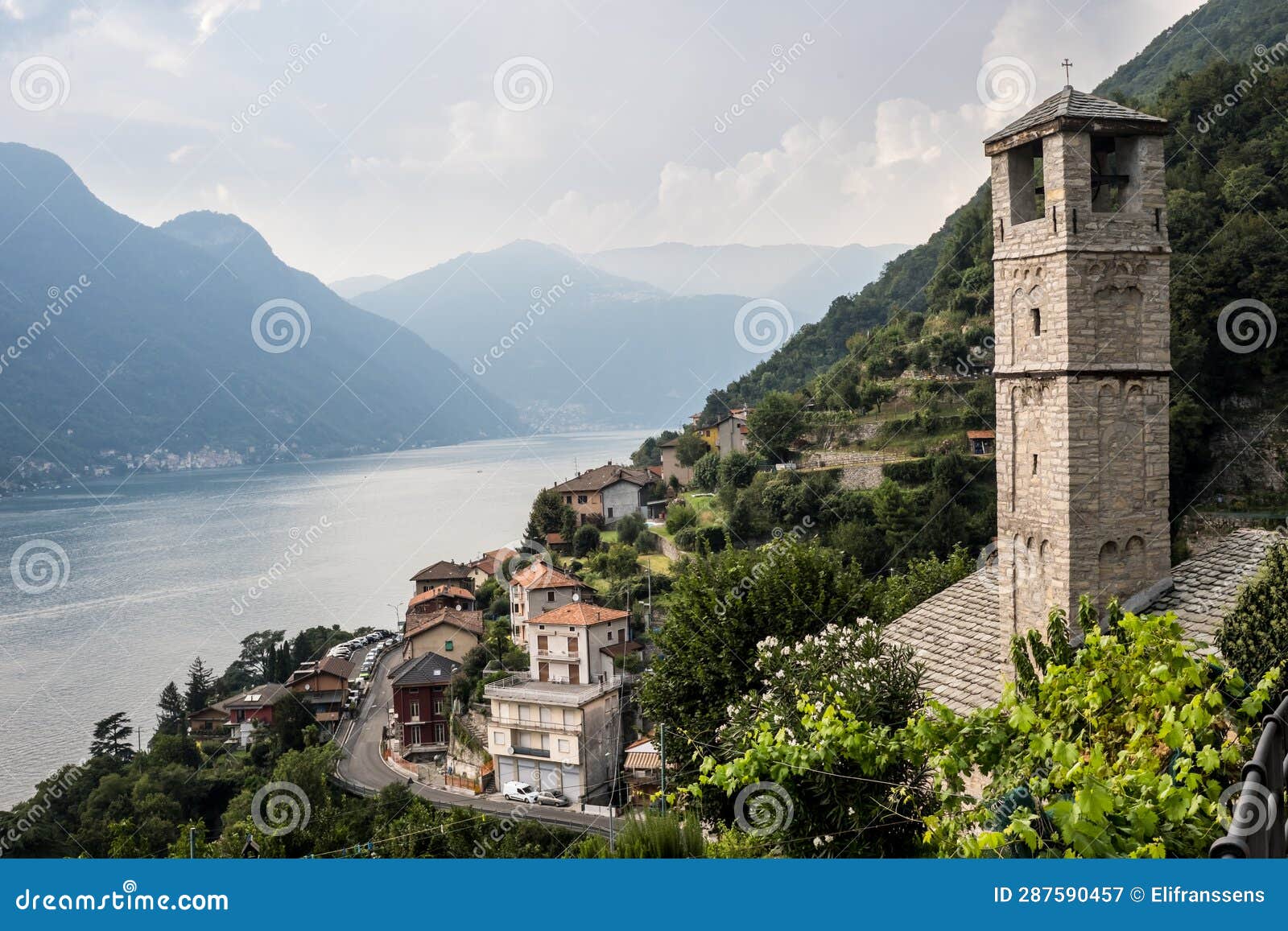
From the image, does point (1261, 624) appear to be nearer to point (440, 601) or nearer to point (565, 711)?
point (565, 711)

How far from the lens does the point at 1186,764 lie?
3303mm

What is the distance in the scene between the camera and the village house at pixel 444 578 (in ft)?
135

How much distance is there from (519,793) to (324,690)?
453 inches

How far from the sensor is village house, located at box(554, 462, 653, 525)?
4209cm

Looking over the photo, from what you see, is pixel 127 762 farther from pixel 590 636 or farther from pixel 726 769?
pixel 726 769

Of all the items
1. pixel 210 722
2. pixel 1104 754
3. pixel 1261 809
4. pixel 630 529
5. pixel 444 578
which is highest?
pixel 1261 809

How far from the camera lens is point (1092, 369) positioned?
26.5ft

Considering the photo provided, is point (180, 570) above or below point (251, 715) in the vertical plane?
above

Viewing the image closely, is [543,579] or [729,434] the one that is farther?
[729,434]

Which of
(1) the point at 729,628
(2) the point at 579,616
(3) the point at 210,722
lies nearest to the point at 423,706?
(2) the point at 579,616

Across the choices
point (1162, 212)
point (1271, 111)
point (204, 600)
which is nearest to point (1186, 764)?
point (1162, 212)

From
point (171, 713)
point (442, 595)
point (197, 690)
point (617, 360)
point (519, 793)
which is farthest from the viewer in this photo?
point (617, 360)

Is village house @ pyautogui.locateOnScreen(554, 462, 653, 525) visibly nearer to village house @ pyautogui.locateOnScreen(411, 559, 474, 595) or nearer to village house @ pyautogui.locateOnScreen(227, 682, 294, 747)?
village house @ pyautogui.locateOnScreen(411, 559, 474, 595)

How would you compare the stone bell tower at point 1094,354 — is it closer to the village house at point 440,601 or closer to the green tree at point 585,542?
the green tree at point 585,542
